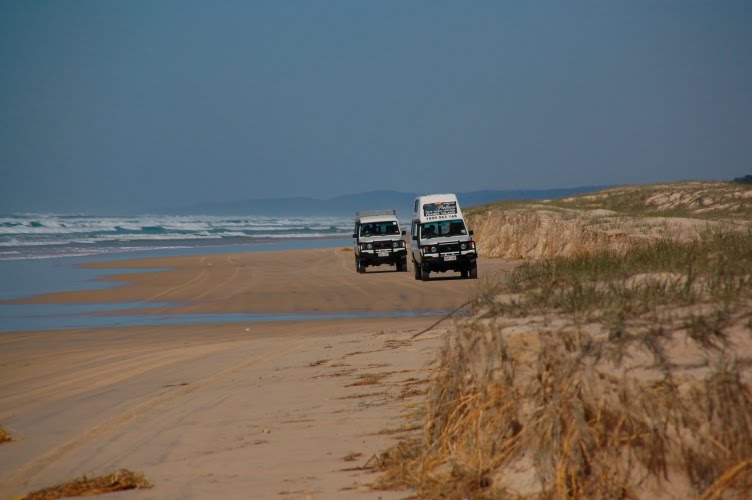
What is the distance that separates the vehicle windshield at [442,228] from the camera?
97.5 feet

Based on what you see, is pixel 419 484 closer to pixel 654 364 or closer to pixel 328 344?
pixel 654 364

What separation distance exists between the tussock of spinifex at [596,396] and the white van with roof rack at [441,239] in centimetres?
2213

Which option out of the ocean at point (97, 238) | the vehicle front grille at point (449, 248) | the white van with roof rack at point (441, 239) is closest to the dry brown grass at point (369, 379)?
the white van with roof rack at point (441, 239)

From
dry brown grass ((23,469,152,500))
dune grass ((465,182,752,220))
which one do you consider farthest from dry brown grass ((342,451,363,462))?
dune grass ((465,182,752,220))

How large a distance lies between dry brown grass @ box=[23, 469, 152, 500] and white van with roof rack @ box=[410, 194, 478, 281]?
2231cm

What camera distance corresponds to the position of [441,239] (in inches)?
1149

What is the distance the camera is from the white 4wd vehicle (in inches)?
1358

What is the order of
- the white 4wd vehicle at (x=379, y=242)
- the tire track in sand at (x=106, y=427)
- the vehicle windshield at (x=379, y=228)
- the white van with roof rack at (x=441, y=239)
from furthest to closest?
the vehicle windshield at (x=379, y=228) → the white 4wd vehicle at (x=379, y=242) → the white van with roof rack at (x=441, y=239) → the tire track in sand at (x=106, y=427)

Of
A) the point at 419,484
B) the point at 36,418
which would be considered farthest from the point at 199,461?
the point at 36,418

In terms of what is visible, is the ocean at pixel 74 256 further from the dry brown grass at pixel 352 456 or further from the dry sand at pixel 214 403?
the dry brown grass at pixel 352 456

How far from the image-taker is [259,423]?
27.3ft

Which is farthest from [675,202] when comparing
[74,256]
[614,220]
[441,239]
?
[74,256]

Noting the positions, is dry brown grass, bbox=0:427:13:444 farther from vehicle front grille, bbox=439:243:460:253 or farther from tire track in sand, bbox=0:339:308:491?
vehicle front grille, bbox=439:243:460:253

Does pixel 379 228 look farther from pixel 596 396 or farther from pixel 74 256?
pixel 596 396
